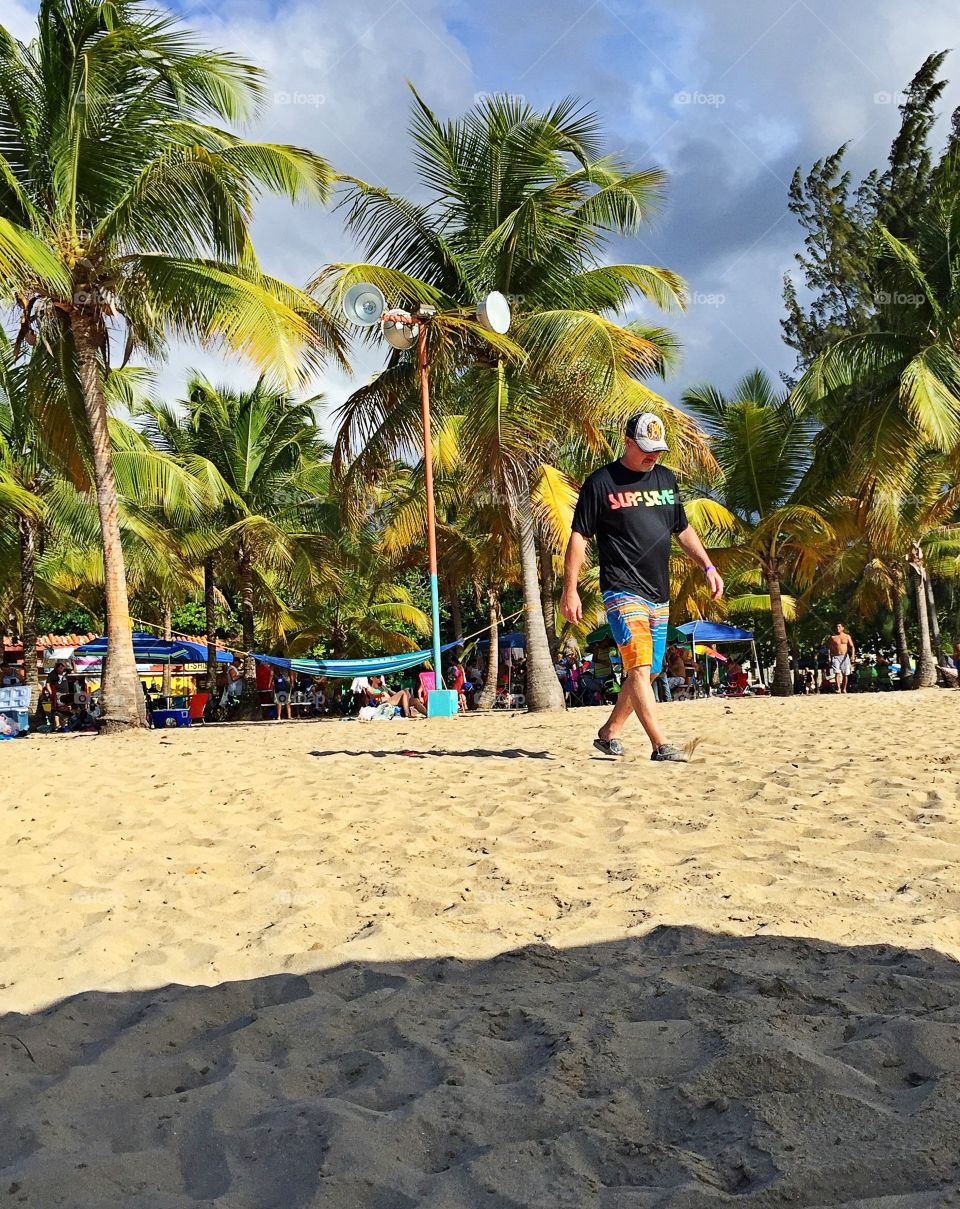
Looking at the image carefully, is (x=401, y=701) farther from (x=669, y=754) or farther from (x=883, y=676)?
(x=883, y=676)

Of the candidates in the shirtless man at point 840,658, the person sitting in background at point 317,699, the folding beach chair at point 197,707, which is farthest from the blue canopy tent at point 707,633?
the folding beach chair at point 197,707

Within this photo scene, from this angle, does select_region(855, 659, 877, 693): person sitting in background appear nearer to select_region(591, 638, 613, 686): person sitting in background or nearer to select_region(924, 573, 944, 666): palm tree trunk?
select_region(924, 573, 944, 666): palm tree trunk

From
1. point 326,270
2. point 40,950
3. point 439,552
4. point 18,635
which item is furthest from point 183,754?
point 18,635

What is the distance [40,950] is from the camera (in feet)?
8.63

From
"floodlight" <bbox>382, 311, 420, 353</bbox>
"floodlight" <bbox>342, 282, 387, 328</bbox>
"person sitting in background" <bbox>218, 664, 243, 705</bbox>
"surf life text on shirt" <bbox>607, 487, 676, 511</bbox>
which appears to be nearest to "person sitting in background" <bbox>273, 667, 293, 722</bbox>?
"person sitting in background" <bbox>218, 664, 243, 705</bbox>

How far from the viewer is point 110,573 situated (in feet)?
36.5

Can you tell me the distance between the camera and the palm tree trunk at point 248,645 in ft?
68.0

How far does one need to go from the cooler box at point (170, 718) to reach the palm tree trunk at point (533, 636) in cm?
779

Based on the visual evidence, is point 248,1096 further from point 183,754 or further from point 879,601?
point 879,601

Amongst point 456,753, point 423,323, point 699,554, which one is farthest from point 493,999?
point 423,323

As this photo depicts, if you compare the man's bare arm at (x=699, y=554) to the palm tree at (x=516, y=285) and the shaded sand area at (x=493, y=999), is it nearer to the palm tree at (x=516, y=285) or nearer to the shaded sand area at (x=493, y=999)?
the shaded sand area at (x=493, y=999)

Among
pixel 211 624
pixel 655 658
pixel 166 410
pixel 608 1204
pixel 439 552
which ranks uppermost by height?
pixel 166 410

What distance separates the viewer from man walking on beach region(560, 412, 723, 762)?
5.09m

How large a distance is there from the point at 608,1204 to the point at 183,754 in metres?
Answer: 6.46
